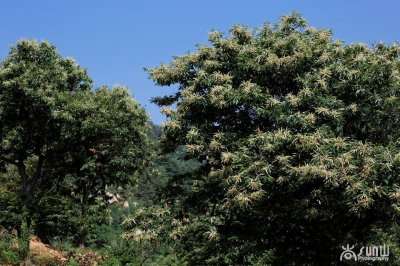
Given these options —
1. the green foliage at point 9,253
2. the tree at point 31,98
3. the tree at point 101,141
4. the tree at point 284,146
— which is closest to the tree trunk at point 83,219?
the tree at point 101,141

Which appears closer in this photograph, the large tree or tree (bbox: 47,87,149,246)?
the large tree

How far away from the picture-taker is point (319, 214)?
39.6ft

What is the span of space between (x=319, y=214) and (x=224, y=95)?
14.2 ft

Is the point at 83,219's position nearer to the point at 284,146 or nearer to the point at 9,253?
the point at 9,253

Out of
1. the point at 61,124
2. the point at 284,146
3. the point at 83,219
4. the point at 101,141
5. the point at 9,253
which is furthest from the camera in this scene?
the point at 101,141

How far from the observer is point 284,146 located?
12.3m

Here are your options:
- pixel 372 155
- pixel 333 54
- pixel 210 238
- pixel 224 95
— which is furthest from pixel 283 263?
pixel 333 54

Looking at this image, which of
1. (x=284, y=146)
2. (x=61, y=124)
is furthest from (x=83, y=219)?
(x=284, y=146)

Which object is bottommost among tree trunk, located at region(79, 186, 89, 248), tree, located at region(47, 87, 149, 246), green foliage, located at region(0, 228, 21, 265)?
green foliage, located at region(0, 228, 21, 265)

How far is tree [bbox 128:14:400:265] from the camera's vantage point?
1154 centimetres

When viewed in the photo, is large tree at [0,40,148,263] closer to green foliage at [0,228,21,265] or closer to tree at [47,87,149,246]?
tree at [47,87,149,246]

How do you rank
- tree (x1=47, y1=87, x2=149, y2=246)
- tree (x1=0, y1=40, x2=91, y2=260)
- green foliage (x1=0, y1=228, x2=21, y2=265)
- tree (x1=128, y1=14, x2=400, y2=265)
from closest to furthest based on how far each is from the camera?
tree (x1=128, y1=14, x2=400, y2=265)
green foliage (x1=0, y1=228, x2=21, y2=265)
tree (x1=0, y1=40, x2=91, y2=260)
tree (x1=47, y1=87, x2=149, y2=246)

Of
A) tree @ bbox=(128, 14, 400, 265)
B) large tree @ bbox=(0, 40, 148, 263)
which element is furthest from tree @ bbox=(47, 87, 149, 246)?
tree @ bbox=(128, 14, 400, 265)

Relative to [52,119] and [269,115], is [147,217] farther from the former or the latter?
[52,119]
